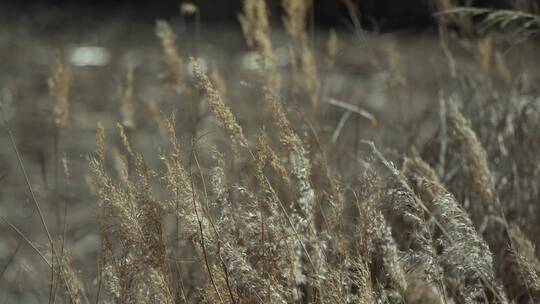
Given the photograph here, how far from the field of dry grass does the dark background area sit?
157 inches

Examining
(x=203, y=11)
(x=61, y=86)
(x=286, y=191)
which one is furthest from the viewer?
(x=203, y=11)

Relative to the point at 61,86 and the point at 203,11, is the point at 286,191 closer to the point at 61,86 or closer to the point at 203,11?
the point at 61,86

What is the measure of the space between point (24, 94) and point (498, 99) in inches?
173

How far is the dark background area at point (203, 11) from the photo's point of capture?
1109cm

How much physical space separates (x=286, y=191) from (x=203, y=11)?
28.5ft

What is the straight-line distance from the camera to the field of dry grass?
83.2 inches

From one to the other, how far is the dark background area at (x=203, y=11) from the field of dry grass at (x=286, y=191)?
3.99 metres

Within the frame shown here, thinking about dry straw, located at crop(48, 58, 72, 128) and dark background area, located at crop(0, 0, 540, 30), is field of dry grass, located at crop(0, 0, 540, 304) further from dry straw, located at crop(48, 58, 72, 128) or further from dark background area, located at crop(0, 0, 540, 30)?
dark background area, located at crop(0, 0, 540, 30)

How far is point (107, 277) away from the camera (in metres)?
2.24

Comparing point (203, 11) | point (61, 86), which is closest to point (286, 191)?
point (61, 86)

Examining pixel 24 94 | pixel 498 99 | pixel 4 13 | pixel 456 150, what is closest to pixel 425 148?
pixel 456 150

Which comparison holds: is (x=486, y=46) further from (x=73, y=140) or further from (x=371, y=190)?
(x=73, y=140)

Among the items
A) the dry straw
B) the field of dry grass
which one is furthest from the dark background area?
the dry straw

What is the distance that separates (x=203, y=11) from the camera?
11609mm
